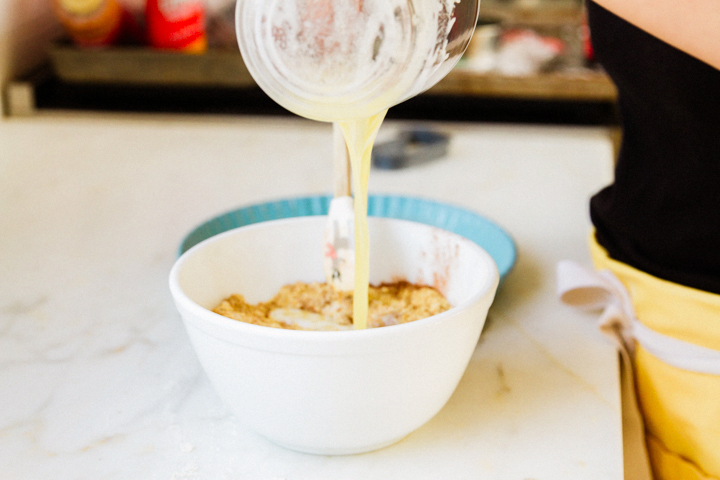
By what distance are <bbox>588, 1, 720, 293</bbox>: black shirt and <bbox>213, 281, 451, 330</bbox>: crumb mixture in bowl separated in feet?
0.62

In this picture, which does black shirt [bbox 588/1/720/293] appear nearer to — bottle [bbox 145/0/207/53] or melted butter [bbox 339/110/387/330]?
melted butter [bbox 339/110/387/330]

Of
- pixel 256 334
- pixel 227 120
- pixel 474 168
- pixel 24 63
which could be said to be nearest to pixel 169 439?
pixel 256 334

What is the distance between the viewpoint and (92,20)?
1172mm

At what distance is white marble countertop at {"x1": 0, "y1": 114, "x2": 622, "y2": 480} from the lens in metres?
0.41

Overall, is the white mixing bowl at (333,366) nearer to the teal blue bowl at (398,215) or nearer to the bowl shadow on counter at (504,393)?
the bowl shadow on counter at (504,393)

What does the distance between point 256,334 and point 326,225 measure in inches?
6.9

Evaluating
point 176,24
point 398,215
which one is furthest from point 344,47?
point 176,24

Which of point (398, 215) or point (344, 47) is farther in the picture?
point (398, 215)

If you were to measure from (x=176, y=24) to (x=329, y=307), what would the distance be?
0.89m

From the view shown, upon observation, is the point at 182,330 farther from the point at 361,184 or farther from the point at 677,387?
the point at 677,387

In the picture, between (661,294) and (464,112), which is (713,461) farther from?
(464,112)

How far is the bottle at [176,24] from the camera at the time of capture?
1198mm

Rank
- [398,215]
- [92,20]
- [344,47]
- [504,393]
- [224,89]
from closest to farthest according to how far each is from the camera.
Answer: [344,47]
[504,393]
[398,215]
[92,20]
[224,89]

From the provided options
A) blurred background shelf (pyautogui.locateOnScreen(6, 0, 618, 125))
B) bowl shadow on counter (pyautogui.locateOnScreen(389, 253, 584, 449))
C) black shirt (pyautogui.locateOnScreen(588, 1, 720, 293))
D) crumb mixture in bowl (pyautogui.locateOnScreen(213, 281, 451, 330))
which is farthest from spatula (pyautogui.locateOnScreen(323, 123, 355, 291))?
blurred background shelf (pyautogui.locateOnScreen(6, 0, 618, 125))
